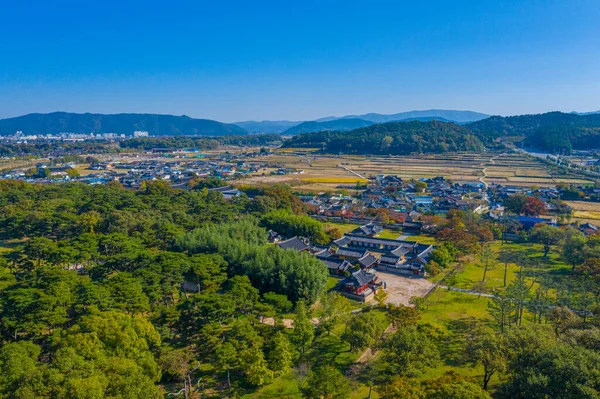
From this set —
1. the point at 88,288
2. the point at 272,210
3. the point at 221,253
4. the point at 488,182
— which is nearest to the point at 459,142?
the point at 488,182

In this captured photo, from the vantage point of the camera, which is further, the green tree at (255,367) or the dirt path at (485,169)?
the dirt path at (485,169)

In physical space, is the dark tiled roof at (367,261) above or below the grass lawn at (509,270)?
above

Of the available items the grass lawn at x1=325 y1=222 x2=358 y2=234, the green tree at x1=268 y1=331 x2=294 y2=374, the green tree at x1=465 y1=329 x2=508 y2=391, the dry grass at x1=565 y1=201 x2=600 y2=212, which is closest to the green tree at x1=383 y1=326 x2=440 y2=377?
the green tree at x1=465 y1=329 x2=508 y2=391

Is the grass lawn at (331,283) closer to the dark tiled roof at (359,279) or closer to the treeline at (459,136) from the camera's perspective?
the dark tiled roof at (359,279)

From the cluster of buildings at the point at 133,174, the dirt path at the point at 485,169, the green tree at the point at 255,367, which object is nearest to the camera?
the green tree at the point at 255,367

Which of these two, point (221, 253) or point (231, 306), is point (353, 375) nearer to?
point (231, 306)

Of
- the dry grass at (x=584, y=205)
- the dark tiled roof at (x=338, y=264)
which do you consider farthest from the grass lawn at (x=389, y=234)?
the dry grass at (x=584, y=205)

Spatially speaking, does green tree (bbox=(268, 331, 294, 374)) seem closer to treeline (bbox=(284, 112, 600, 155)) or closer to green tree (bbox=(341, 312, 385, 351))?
green tree (bbox=(341, 312, 385, 351))

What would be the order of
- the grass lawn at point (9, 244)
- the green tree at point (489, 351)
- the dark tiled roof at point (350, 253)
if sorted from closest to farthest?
the green tree at point (489, 351)
the dark tiled roof at point (350, 253)
the grass lawn at point (9, 244)
